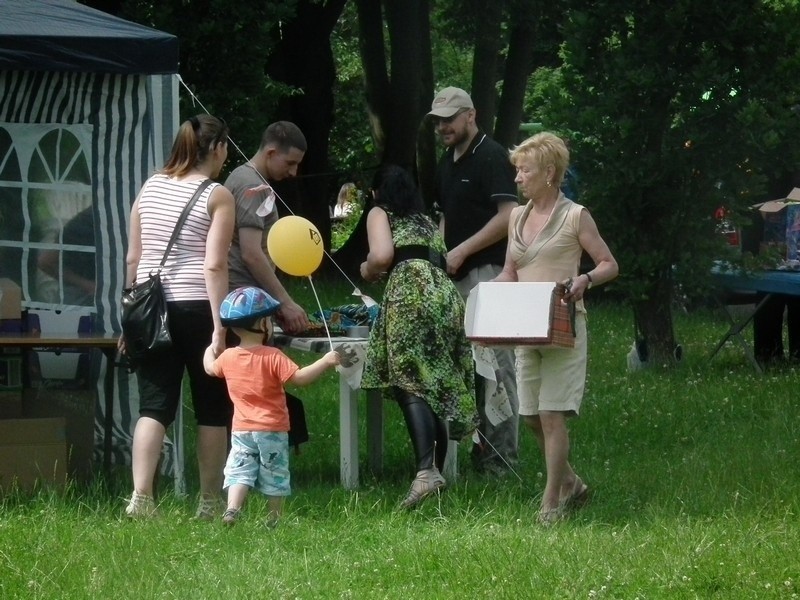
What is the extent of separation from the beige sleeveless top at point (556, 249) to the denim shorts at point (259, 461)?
1337 millimetres

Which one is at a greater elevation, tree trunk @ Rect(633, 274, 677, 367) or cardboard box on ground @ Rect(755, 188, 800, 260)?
cardboard box on ground @ Rect(755, 188, 800, 260)

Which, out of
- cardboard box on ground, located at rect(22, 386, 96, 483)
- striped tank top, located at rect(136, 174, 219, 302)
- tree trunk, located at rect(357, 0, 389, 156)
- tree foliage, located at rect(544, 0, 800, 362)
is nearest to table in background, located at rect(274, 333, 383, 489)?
striped tank top, located at rect(136, 174, 219, 302)

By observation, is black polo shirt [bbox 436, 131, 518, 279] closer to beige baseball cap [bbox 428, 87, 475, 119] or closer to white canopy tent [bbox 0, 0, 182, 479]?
beige baseball cap [bbox 428, 87, 475, 119]

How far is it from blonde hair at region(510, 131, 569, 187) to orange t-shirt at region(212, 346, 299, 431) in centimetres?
140

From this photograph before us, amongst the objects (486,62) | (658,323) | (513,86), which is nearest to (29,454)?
(658,323)

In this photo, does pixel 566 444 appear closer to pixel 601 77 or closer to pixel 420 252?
pixel 420 252

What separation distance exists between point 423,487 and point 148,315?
1.46 m

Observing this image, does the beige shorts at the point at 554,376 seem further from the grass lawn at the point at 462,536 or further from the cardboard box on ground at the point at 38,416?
the cardboard box on ground at the point at 38,416

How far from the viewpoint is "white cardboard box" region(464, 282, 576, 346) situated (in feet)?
20.0

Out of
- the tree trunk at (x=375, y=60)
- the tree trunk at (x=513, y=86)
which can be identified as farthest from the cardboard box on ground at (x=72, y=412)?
the tree trunk at (x=513, y=86)

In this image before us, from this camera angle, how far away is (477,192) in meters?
7.51

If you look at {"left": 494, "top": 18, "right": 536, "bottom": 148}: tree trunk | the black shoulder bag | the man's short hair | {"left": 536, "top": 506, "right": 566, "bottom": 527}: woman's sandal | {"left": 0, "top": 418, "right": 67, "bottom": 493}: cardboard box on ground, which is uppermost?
{"left": 494, "top": 18, "right": 536, "bottom": 148}: tree trunk

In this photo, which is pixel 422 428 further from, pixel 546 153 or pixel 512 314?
pixel 546 153

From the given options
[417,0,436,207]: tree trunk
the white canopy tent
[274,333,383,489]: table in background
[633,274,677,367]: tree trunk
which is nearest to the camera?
[274,333,383,489]: table in background
